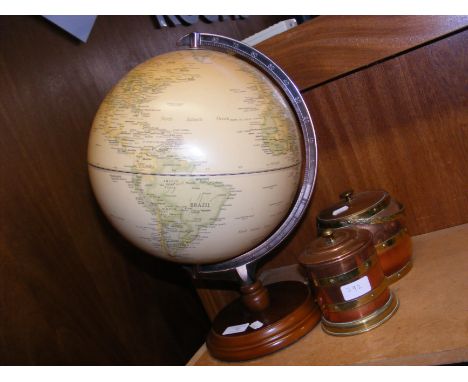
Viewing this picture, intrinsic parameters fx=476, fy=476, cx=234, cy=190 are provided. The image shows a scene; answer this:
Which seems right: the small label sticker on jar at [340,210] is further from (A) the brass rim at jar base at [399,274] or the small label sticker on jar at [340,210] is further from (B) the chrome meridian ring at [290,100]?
(A) the brass rim at jar base at [399,274]

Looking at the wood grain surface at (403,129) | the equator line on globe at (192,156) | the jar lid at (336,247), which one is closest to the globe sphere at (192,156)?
the equator line on globe at (192,156)

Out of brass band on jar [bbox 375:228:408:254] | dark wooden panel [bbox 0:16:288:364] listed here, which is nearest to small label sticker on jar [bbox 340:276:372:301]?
brass band on jar [bbox 375:228:408:254]

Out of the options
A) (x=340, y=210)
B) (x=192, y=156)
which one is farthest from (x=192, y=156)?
(x=340, y=210)

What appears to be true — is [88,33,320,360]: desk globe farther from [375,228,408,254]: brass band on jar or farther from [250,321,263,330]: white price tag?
[375,228,408,254]: brass band on jar

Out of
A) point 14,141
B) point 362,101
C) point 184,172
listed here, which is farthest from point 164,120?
point 362,101

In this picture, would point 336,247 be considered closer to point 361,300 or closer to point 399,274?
point 361,300
